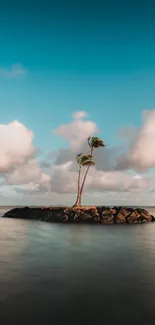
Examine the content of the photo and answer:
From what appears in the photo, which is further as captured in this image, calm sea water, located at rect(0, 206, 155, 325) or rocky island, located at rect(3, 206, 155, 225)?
rocky island, located at rect(3, 206, 155, 225)

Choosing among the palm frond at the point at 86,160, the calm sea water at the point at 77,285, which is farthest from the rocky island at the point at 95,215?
the calm sea water at the point at 77,285

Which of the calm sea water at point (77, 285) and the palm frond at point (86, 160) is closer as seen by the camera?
the calm sea water at point (77, 285)

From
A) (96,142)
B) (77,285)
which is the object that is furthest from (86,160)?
(77,285)

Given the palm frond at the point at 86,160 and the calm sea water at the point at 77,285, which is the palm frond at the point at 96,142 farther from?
the calm sea water at the point at 77,285

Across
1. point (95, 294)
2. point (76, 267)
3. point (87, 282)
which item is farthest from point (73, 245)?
point (95, 294)

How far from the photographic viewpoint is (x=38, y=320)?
1078 cm

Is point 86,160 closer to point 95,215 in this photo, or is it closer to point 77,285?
point 95,215

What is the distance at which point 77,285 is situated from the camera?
15703 millimetres

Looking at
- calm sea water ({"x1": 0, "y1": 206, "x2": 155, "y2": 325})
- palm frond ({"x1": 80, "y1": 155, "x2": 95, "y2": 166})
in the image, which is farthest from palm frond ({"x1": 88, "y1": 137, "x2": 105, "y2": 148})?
calm sea water ({"x1": 0, "y1": 206, "x2": 155, "y2": 325})

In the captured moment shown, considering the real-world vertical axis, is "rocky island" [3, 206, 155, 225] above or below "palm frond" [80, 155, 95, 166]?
below

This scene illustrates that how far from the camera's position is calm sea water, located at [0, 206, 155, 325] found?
11.4 meters

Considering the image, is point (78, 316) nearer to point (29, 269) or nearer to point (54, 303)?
point (54, 303)

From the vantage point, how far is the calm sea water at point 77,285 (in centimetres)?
1141

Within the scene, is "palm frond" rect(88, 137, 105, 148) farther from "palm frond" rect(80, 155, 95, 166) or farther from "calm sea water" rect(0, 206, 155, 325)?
"calm sea water" rect(0, 206, 155, 325)
